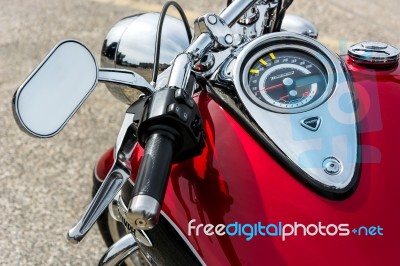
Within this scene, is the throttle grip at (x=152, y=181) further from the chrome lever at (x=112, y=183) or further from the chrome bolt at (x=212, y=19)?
the chrome bolt at (x=212, y=19)

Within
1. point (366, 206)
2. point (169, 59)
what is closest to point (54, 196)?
point (169, 59)

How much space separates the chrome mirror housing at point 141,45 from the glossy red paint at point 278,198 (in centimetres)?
39

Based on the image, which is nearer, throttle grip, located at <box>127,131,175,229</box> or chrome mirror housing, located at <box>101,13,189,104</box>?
throttle grip, located at <box>127,131,175,229</box>

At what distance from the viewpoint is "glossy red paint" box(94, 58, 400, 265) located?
1.00 metres

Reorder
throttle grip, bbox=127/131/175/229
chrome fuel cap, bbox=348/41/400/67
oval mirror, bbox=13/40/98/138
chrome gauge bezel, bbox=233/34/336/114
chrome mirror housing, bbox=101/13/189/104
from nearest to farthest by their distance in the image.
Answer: throttle grip, bbox=127/131/175/229, oval mirror, bbox=13/40/98/138, chrome gauge bezel, bbox=233/34/336/114, chrome fuel cap, bbox=348/41/400/67, chrome mirror housing, bbox=101/13/189/104

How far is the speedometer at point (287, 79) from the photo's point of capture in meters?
1.12

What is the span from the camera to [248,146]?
110 centimetres

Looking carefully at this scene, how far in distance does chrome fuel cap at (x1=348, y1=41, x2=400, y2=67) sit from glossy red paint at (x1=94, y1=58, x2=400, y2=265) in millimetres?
89

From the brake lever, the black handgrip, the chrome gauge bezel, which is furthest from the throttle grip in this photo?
the chrome gauge bezel

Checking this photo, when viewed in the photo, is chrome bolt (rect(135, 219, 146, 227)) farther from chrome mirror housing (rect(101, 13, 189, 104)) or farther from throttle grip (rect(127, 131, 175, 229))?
chrome mirror housing (rect(101, 13, 189, 104))

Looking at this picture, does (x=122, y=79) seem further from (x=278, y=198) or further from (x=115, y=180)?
(x=278, y=198)

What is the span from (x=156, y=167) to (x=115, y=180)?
0.67ft

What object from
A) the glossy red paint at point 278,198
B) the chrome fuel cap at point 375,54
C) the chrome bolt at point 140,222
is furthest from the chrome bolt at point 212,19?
the chrome bolt at point 140,222

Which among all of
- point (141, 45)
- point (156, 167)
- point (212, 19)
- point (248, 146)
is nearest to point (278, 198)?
point (248, 146)
